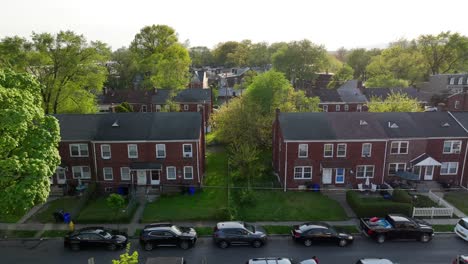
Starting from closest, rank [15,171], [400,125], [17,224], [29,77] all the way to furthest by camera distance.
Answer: [15,171]
[29,77]
[17,224]
[400,125]

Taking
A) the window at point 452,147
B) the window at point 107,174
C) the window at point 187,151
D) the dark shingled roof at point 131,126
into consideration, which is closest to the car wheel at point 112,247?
the window at point 107,174

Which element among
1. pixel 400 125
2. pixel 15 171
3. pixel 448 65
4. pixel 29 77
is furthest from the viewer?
pixel 448 65

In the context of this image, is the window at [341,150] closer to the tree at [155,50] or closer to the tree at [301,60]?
the tree at [155,50]

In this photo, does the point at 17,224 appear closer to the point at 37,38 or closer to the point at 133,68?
the point at 37,38

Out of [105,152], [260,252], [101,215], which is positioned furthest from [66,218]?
[260,252]

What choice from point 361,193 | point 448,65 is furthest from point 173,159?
point 448,65
